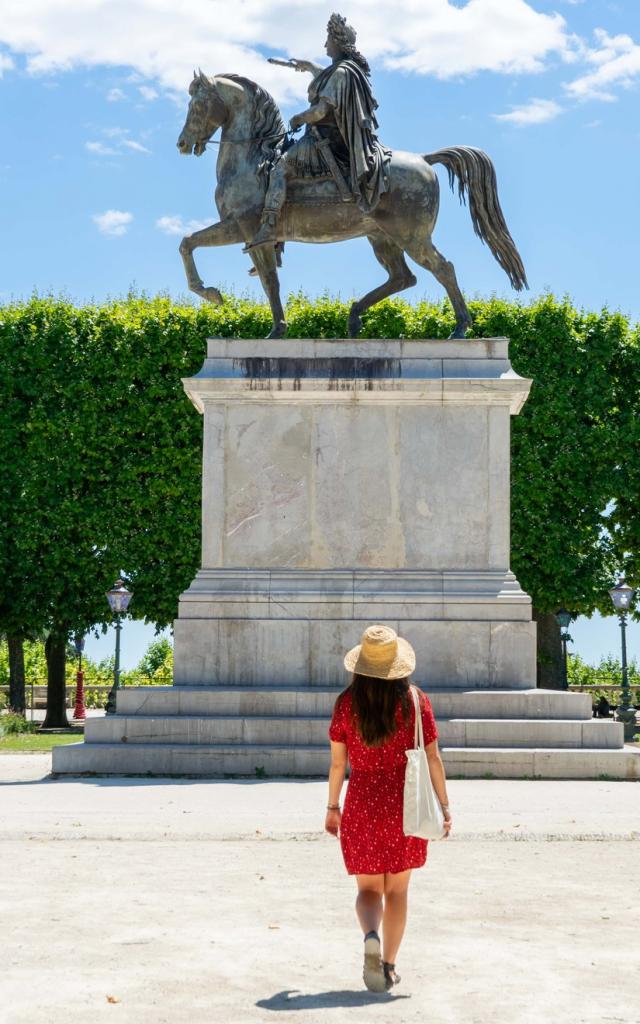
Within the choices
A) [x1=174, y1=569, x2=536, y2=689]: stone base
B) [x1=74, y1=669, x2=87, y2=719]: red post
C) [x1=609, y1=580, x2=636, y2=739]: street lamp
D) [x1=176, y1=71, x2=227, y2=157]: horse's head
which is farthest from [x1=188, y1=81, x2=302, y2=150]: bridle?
[x1=74, y1=669, x2=87, y2=719]: red post

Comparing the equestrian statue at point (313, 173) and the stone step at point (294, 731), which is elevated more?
the equestrian statue at point (313, 173)

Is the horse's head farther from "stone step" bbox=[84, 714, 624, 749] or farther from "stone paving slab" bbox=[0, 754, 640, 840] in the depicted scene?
"stone paving slab" bbox=[0, 754, 640, 840]

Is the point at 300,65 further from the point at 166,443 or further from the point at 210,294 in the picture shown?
the point at 166,443

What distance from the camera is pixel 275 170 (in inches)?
635

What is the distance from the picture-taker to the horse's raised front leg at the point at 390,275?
1725 centimetres

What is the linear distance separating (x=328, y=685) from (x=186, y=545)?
50.4 feet

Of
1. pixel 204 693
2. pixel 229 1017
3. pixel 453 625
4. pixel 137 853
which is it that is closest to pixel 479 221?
pixel 453 625

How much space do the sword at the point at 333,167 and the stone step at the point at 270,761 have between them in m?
6.46

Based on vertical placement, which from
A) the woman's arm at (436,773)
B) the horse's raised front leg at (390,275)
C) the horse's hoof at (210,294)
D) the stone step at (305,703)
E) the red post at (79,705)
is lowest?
the red post at (79,705)

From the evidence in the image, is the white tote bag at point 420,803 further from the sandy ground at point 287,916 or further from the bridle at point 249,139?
the bridle at point 249,139

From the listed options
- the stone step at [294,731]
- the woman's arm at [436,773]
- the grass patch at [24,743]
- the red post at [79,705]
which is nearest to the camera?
the woman's arm at [436,773]

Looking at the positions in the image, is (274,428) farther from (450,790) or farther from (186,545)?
(186,545)

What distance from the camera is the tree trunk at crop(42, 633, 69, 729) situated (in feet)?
106

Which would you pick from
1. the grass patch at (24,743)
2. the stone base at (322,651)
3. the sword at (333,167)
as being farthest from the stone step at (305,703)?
the grass patch at (24,743)
